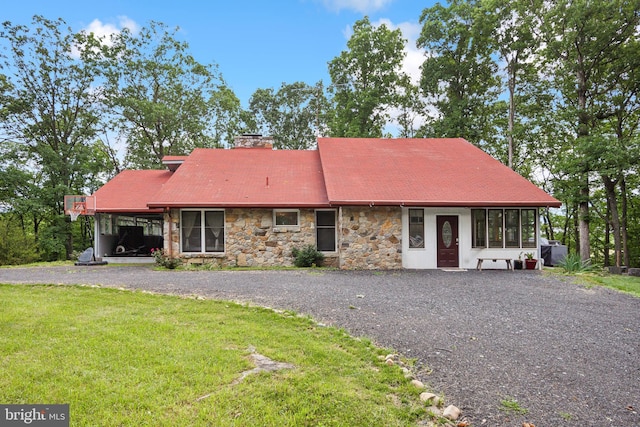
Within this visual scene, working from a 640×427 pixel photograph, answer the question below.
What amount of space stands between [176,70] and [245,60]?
7.36 m

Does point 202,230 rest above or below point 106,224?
below

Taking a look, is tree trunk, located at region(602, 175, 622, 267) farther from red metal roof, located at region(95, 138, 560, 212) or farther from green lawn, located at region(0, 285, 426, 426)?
green lawn, located at region(0, 285, 426, 426)

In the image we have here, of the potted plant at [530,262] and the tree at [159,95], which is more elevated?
the tree at [159,95]

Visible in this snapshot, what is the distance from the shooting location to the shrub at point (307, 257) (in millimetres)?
11961

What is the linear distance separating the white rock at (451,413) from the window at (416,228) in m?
9.56

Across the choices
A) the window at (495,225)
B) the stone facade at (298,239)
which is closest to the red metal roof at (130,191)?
the stone facade at (298,239)

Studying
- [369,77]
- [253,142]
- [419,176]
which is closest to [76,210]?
[253,142]

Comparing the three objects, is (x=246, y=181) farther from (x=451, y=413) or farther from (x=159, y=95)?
(x=159, y=95)

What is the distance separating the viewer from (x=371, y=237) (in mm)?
11898

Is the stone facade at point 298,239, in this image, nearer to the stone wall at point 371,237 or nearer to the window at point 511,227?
the stone wall at point 371,237

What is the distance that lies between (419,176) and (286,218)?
5.09 metres

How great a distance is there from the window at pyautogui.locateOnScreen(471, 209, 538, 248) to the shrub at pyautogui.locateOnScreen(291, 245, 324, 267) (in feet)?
17.3

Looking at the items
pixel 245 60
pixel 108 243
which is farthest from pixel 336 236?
pixel 245 60

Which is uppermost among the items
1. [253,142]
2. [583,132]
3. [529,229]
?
[253,142]
